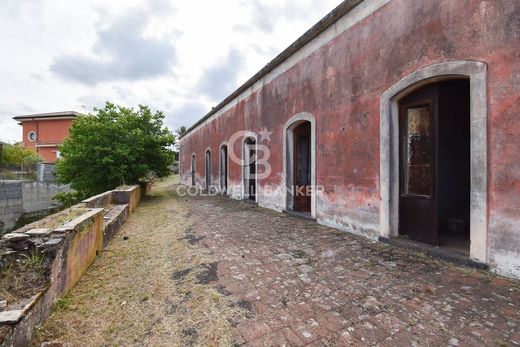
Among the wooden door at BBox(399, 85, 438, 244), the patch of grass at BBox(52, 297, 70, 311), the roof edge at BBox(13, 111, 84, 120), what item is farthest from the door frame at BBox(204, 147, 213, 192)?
the roof edge at BBox(13, 111, 84, 120)

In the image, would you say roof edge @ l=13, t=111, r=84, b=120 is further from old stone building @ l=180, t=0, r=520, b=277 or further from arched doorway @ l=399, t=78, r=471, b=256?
arched doorway @ l=399, t=78, r=471, b=256

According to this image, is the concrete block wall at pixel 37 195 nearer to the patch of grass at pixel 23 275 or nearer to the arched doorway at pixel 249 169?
the arched doorway at pixel 249 169

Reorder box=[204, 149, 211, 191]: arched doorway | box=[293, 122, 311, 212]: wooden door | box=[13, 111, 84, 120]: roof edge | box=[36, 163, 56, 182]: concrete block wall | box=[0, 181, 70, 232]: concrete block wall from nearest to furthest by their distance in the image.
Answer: box=[293, 122, 311, 212]: wooden door
box=[0, 181, 70, 232]: concrete block wall
box=[36, 163, 56, 182]: concrete block wall
box=[204, 149, 211, 191]: arched doorway
box=[13, 111, 84, 120]: roof edge

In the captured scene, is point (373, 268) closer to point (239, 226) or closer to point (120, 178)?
point (239, 226)

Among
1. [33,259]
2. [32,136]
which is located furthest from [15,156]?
[33,259]

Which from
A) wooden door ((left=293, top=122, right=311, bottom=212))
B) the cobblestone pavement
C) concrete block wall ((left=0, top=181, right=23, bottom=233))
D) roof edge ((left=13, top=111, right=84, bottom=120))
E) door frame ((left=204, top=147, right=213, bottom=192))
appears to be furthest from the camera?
roof edge ((left=13, top=111, right=84, bottom=120))

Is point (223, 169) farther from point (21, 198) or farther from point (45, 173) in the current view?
point (45, 173)

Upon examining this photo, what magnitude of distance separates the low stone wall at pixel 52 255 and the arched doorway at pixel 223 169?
25.1ft

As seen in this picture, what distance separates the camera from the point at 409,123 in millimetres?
3953

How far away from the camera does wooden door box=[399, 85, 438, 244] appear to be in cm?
363

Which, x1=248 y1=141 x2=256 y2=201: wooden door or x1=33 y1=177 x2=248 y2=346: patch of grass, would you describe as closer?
x1=33 y1=177 x2=248 y2=346: patch of grass

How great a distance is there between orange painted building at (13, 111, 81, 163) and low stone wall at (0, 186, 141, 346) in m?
27.4

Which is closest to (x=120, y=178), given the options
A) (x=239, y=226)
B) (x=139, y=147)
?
(x=139, y=147)

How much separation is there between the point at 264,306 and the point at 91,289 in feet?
6.32
